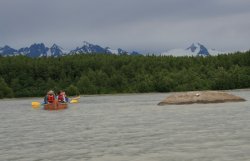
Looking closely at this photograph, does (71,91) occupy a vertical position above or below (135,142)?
above

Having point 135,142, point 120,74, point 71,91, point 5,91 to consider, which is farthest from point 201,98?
point 120,74

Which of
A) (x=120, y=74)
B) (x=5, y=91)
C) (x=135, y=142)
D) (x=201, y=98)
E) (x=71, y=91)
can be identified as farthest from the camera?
(x=120, y=74)

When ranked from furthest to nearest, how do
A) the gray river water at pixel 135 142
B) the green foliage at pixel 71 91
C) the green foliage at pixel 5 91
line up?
the green foliage at pixel 71 91
the green foliage at pixel 5 91
the gray river water at pixel 135 142

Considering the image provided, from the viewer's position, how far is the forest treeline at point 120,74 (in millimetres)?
119625

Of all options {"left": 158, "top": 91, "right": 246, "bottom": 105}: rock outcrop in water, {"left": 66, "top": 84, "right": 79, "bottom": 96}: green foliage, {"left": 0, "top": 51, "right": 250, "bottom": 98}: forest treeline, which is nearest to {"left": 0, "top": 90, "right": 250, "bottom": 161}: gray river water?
{"left": 158, "top": 91, "right": 246, "bottom": 105}: rock outcrop in water

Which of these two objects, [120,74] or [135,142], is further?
[120,74]

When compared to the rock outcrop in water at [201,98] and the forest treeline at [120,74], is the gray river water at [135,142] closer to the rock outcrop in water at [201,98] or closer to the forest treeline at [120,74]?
the rock outcrop in water at [201,98]

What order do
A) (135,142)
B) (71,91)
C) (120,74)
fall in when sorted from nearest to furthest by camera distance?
1. (135,142)
2. (71,91)
3. (120,74)

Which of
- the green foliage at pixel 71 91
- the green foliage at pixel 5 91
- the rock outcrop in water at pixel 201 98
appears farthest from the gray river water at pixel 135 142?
the green foliage at pixel 5 91

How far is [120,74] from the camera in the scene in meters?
136

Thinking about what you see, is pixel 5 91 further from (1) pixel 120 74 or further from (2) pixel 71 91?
(1) pixel 120 74

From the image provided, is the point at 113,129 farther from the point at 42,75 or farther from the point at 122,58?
the point at 122,58

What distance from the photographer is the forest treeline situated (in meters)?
120

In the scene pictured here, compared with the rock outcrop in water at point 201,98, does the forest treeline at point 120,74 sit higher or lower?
higher
